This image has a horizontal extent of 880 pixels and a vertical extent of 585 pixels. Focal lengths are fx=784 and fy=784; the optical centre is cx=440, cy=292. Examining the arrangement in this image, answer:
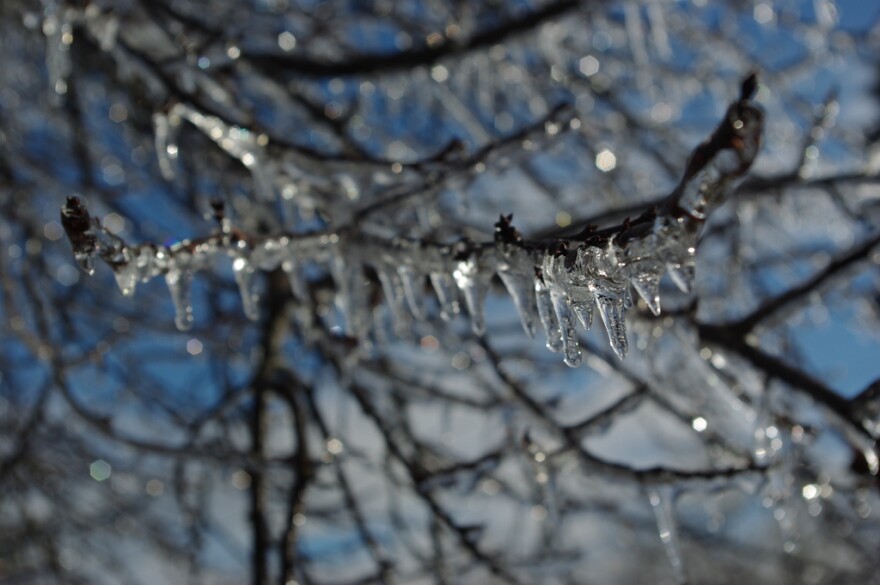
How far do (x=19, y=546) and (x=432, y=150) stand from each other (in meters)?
3.47

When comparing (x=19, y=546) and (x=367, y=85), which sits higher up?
(x=367, y=85)

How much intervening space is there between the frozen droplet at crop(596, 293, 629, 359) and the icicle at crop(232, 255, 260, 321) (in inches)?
31.6

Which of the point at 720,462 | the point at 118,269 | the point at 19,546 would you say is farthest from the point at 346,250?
the point at 19,546

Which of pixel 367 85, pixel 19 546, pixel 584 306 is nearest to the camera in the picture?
pixel 584 306

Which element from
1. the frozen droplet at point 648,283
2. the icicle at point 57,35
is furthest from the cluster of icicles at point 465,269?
the icicle at point 57,35

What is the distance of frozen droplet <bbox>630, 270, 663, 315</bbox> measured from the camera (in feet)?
3.30

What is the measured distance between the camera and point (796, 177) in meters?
2.47

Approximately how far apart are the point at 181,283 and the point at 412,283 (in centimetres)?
48

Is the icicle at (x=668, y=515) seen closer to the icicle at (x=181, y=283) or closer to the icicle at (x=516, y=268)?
the icicle at (x=516, y=268)

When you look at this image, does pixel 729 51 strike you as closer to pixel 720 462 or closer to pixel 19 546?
pixel 720 462

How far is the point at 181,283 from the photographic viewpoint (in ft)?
5.34

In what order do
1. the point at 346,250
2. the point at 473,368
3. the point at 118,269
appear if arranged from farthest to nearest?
the point at 473,368 → the point at 346,250 → the point at 118,269

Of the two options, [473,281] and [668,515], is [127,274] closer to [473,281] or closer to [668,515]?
[473,281]

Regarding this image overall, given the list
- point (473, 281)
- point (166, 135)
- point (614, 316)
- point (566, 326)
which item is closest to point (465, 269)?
point (473, 281)
